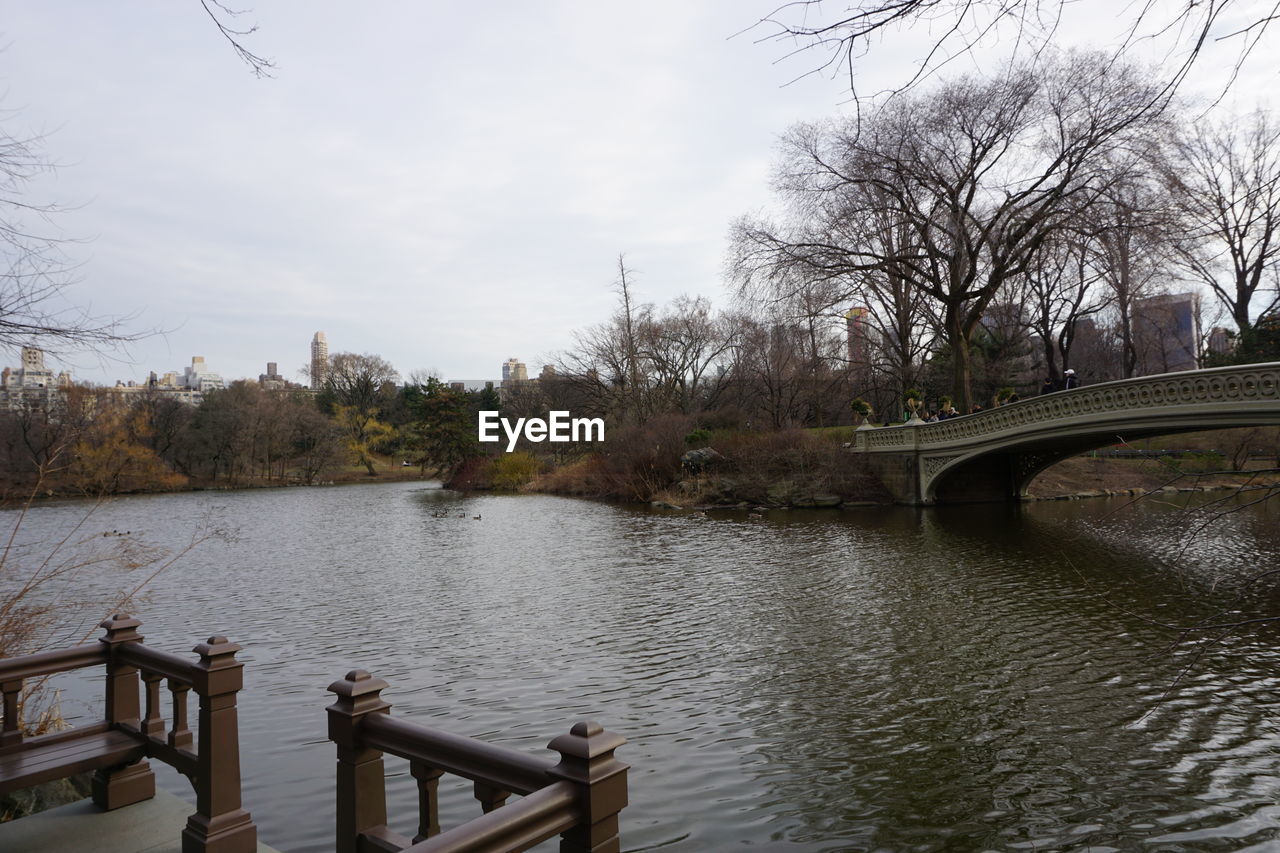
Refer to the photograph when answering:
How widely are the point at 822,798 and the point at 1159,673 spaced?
14.2ft

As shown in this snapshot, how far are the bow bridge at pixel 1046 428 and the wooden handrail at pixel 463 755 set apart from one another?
8221 mm

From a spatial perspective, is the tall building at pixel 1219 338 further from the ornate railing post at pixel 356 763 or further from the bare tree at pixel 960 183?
the ornate railing post at pixel 356 763

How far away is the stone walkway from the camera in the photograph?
357 cm

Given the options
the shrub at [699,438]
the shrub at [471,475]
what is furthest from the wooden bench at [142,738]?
the shrub at [471,475]

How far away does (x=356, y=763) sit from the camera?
105 inches

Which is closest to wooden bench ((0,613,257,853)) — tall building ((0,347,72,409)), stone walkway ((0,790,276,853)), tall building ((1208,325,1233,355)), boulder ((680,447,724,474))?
stone walkway ((0,790,276,853))

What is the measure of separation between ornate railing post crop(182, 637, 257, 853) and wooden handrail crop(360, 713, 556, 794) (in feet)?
3.73

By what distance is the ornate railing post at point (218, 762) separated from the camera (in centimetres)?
328

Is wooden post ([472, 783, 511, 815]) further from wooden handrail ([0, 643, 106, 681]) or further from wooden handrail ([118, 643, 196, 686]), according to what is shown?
wooden handrail ([0, 643, 106, 681])

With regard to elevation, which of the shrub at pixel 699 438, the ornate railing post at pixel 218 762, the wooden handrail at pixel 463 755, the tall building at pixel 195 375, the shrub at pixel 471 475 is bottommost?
the ornate railing post at pixel 218 762

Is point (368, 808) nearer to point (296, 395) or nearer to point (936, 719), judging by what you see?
point (936, 719)

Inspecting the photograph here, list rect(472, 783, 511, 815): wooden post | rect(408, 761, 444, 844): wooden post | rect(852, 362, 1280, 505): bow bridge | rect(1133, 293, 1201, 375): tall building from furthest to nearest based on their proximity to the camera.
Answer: rect(1133, 293, 1201, 375): tall building → rect(852, 362, 1280, 505): bow bridge → rect(408, 761, 444, 844): wooden post → rect(472, 783, 511, 815): wooden post

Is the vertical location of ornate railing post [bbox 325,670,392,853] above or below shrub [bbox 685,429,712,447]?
below

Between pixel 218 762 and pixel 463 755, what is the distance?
180 cm
